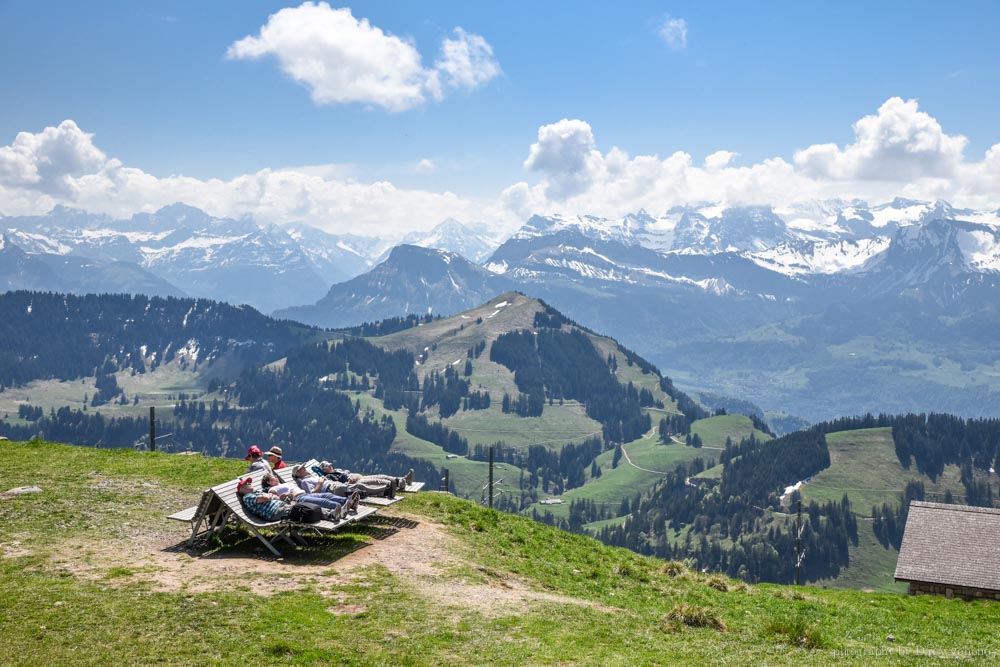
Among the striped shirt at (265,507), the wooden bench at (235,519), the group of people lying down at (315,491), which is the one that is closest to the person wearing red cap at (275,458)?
the group of people lying down at (315,491)

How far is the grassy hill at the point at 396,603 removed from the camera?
19703 millimetres

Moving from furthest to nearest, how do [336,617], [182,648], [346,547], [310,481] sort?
1. [310,481]
2. [346,547]
3. [336,617]
4. [182,648]

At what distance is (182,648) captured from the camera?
62.0 feet

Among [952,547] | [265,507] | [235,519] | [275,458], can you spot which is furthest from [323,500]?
[952,547]

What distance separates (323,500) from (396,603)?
6.53 meters

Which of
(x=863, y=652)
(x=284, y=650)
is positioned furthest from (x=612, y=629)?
(x=284, y=650)

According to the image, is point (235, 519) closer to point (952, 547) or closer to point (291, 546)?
point (291, 546)

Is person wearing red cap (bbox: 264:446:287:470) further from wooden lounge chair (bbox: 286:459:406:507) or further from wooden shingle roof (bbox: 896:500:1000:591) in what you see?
wooden shingle roof (bbox: 896:500:1000:591)

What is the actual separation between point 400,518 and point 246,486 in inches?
333

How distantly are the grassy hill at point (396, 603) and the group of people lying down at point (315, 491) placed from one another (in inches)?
66.5

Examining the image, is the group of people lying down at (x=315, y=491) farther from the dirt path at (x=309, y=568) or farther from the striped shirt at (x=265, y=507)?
the dirt path at (x=309, y=568)

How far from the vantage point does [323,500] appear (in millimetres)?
28516

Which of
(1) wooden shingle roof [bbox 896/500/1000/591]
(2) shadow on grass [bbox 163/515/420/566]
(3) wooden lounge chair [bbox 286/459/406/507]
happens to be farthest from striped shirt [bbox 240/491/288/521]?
(1) wooden shingle roof [bbox 896/500/1000/591]

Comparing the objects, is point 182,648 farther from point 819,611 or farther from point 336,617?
point 819,611
